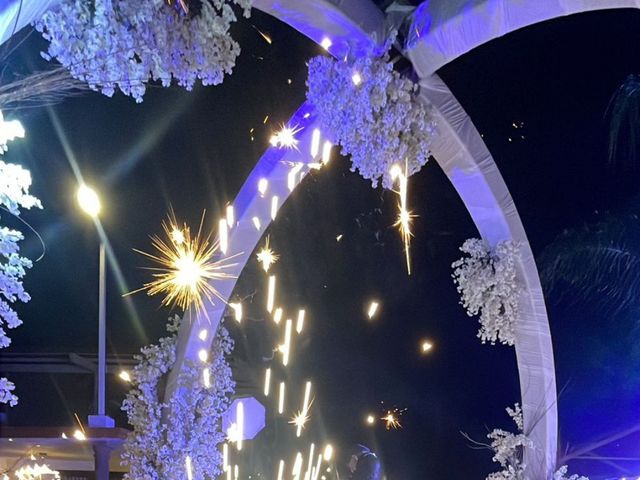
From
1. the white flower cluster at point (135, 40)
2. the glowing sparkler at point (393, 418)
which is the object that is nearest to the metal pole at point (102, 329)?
the white flower cluster at point (135, 40)

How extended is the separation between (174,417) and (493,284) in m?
3.37

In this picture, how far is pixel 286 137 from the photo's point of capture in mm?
6652

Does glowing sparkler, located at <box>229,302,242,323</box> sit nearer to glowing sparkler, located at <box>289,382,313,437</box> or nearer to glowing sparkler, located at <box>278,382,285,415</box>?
glowing sparkler, located at <box>289,382,313,437</box>

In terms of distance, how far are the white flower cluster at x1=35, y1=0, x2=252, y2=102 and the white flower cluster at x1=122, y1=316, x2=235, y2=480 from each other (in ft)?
13.3

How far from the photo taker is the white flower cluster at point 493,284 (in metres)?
6.35

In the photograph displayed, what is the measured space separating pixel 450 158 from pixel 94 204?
2.91 metres

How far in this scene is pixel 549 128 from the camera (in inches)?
295

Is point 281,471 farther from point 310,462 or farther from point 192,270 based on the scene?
Answer: point 192,270

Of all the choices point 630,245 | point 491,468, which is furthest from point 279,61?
point 491,468

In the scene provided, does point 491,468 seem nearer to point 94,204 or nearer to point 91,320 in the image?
point 91,320

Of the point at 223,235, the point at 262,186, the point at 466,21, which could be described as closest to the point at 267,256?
the point at 223,235

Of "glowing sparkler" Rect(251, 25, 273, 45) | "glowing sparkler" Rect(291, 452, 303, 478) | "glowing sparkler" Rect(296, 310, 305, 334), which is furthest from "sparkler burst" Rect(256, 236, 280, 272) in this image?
"glowing sparkler" Rect(291, 452, 303, 478)

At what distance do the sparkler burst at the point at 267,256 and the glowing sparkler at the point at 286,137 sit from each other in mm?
2487

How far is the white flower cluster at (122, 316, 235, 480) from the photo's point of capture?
7.27m
